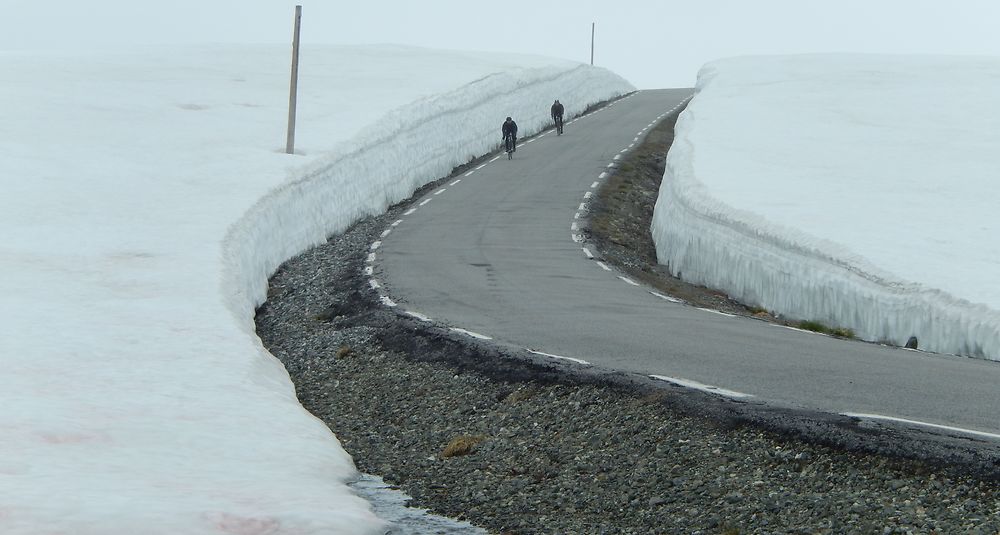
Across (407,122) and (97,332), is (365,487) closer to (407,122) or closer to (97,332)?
(97,332)

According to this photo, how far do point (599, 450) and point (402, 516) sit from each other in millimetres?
1895

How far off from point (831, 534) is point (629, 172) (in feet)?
86.7

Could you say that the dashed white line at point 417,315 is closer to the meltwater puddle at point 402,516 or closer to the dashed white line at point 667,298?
the dashed white line at point 667,298

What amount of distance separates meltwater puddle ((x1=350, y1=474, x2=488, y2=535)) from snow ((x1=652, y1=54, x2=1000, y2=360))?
7.50 metres

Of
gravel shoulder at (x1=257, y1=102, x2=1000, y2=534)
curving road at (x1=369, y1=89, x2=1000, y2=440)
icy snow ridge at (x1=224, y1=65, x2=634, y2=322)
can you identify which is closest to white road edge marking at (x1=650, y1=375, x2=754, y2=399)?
curving road at (x1=369, y1=89, x2=1000, y2=440)

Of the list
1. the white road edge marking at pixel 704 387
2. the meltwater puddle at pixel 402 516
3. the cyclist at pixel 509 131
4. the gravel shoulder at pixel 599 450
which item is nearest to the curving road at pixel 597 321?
the white road edge marking at pixel 704 387

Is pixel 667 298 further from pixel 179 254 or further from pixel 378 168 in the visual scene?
pixel 378 168

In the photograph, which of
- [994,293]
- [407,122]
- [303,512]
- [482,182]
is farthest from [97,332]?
[407,122]

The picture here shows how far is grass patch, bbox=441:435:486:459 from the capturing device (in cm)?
1161

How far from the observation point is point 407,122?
3762 cm

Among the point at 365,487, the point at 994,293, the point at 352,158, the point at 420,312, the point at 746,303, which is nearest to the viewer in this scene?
the point at 365,487

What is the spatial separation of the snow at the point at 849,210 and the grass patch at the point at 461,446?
6408 mm

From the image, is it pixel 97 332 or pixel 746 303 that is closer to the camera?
pixel 97 332

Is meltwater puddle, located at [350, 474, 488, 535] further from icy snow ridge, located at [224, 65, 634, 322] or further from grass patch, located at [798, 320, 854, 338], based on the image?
grass patch, located at [798, 320, 854, 338]
